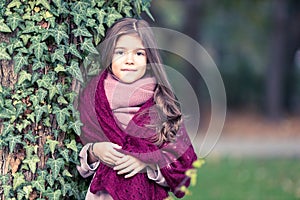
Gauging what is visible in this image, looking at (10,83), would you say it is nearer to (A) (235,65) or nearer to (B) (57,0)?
(B) (57,0)

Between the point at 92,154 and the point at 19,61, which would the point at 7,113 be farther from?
the point at 92,154

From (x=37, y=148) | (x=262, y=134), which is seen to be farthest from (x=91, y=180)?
(x=262, y=134)

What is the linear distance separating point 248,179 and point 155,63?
267 inches

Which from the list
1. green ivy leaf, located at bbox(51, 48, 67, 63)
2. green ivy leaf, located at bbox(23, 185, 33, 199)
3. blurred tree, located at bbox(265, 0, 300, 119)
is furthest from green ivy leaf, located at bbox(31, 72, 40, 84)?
blurred tree, located at bbox(265, 0, 300, 119)

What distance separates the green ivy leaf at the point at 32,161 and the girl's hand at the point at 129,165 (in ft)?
1.43

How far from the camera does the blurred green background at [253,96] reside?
32.4ft

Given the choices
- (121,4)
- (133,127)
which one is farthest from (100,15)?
(133,127)

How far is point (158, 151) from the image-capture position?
3.50 metres

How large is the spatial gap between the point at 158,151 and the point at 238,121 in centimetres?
1599

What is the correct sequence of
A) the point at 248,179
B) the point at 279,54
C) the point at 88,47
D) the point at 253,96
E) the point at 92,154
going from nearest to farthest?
1. the point at 92,154
2. the point at 88,47
3. the point at 248,179
4. the point at 279,54
5. the point at 253,96

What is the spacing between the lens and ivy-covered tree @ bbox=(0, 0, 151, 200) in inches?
143

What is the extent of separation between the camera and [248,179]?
33.2 feet

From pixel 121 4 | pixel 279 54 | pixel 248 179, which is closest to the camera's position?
pixel 121 4

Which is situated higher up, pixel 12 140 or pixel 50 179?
pixel 12 140
